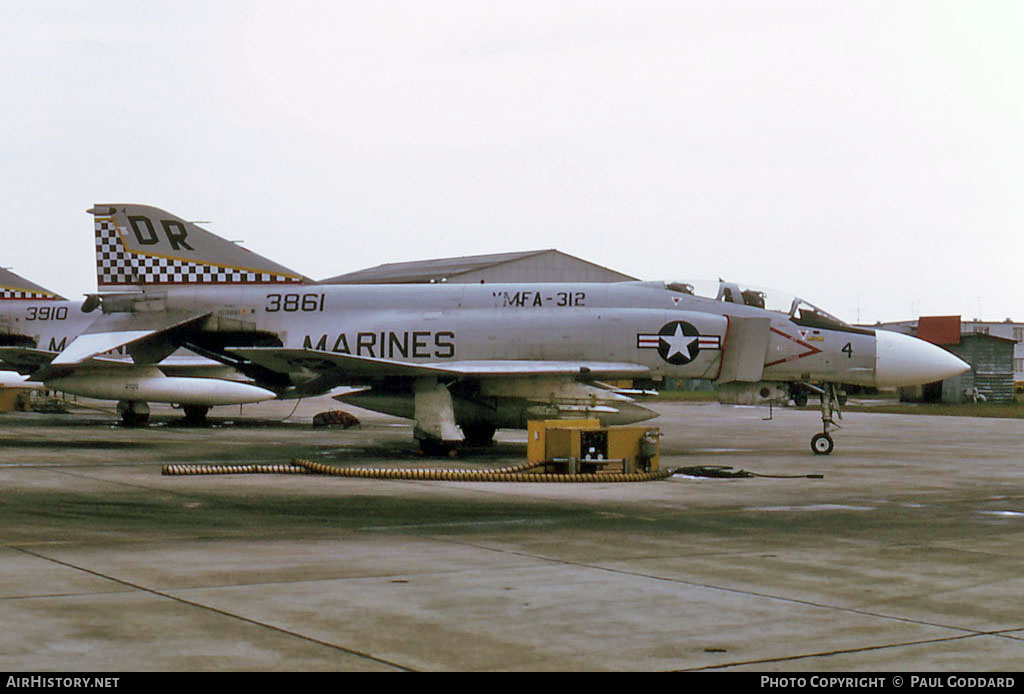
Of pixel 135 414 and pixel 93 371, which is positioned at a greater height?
pixel 93 371

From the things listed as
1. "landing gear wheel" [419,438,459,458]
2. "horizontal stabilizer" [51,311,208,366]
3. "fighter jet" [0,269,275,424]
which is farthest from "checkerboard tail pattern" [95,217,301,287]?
"fighter jet" [0,269,275,424]

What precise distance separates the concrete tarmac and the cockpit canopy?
14.7 ft

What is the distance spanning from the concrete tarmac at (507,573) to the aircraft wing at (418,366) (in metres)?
3.02

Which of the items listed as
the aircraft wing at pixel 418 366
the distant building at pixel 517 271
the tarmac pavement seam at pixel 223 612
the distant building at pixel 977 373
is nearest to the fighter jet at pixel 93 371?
the aircraft wing at pixel 418 366

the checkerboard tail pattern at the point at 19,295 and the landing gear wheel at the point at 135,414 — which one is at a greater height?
the checkerboard tail pattern at the point at 19,295

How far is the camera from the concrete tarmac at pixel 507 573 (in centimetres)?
492

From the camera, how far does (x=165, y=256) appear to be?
2002 cm

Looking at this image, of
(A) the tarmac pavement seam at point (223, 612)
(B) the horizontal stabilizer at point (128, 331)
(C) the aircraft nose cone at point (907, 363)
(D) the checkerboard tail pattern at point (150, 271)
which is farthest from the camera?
(D) the checkerboard tail pattern at point (150, 271)

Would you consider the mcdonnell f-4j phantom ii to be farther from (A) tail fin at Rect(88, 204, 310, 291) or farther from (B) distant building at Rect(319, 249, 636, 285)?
(B) distant building at Rect(319, 249, 636, 285)

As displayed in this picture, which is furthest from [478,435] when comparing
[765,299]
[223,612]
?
[223,612]

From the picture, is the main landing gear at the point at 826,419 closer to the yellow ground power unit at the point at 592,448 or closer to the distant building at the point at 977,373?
the yellow ground power unit at the point at 592,448

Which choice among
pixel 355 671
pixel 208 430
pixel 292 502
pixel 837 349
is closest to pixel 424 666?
pixel 355 671

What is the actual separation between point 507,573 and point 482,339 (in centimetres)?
1160

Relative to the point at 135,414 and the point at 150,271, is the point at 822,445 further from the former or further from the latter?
the point at 135,414
